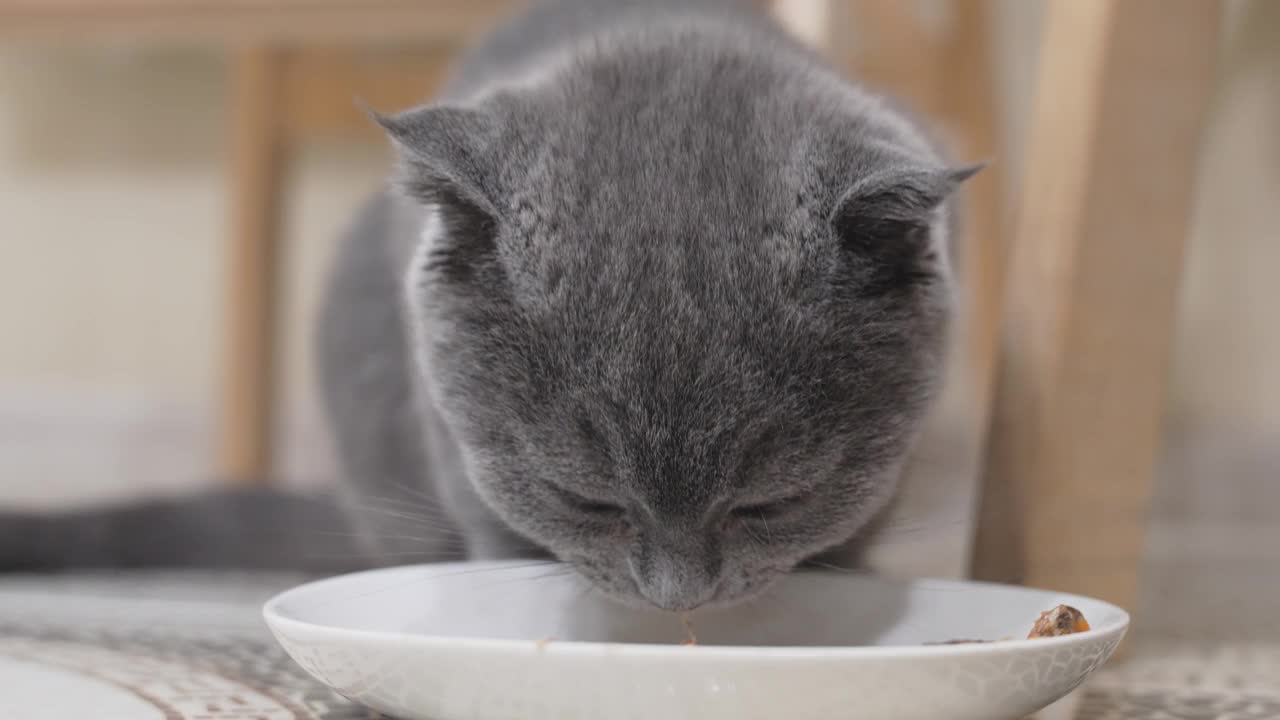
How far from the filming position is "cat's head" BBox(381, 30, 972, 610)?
88cm

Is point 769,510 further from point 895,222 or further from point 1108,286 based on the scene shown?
point 1108,286

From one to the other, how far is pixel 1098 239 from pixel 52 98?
2.82m

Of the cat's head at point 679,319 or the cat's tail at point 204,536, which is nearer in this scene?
the cat's head at point 679,319

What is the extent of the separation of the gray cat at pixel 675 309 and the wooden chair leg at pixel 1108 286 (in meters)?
0.15

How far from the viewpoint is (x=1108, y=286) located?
116 cm

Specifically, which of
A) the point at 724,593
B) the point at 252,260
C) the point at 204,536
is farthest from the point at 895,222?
the point at 252,260

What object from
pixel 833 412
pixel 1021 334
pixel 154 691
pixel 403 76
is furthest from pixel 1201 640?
pixel 403 76

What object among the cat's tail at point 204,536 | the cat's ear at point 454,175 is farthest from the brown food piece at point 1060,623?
the cat's tail at point 204,536

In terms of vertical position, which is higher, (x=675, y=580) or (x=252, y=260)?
(x=252, y=260)

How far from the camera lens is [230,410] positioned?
277cm

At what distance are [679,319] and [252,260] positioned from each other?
6.80 ft

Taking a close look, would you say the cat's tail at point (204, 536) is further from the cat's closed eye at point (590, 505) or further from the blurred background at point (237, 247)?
the cat's closed eye at point (590, 505)

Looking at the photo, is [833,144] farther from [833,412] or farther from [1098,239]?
[1098,239]

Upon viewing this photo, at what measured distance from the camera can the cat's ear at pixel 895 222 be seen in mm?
878
